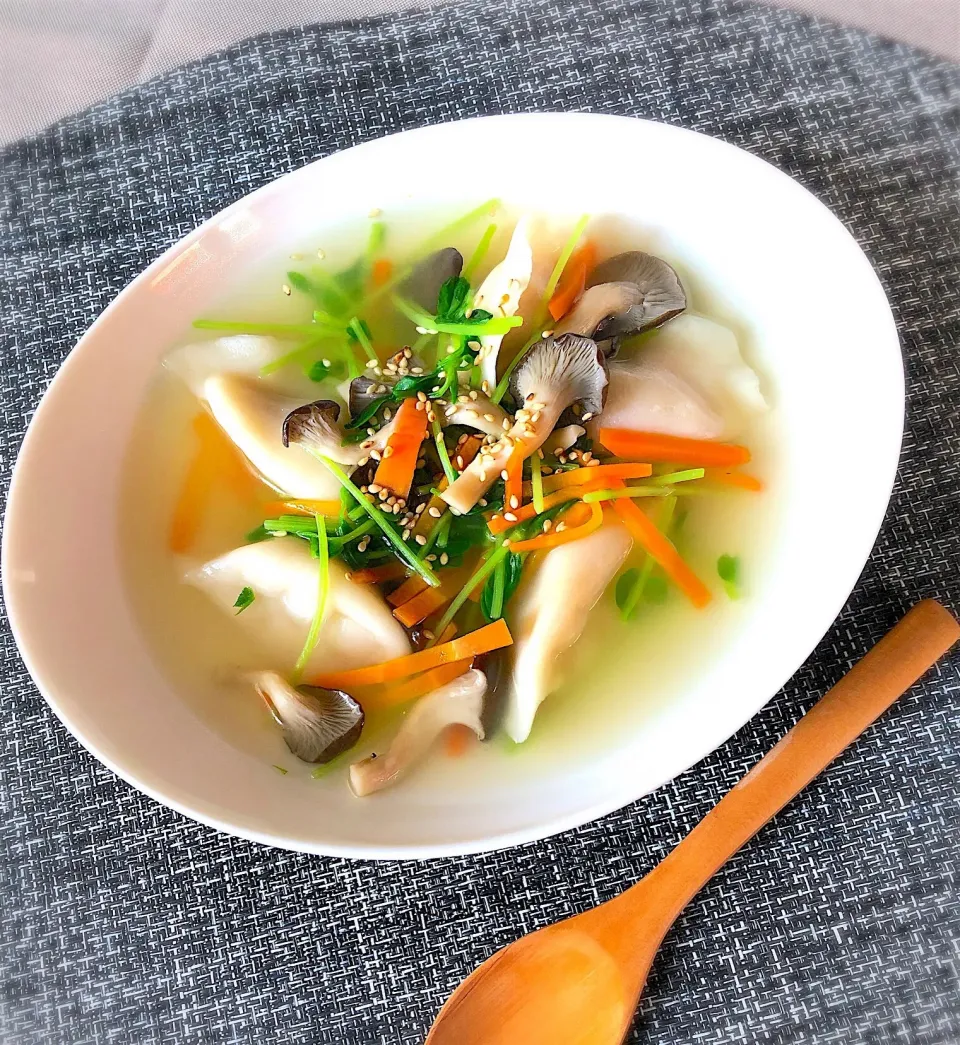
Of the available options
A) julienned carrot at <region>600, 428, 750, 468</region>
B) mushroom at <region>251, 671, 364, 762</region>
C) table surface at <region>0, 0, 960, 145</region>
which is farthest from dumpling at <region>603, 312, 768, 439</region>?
table surface at <region>0, 0, 960, 145</region>

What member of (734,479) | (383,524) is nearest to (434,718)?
(383,524)

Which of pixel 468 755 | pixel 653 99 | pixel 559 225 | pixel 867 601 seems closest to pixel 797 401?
pixel 867 601

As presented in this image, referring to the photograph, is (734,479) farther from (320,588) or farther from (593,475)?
(320,588)

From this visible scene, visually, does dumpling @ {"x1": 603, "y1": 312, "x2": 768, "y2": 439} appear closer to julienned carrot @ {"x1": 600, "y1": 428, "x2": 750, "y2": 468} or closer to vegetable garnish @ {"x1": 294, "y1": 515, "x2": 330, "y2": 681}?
julienned carrot @ {"x1": 600, "y1": 428, "x2": 750, "y2": 468}

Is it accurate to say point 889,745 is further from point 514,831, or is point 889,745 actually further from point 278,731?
point 278,731

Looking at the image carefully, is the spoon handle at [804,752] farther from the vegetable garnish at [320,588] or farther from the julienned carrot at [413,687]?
the vegetable garnish at [320,588]

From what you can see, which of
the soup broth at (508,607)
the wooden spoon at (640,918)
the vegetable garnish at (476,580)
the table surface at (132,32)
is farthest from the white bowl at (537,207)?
the table surface at (132,32)
